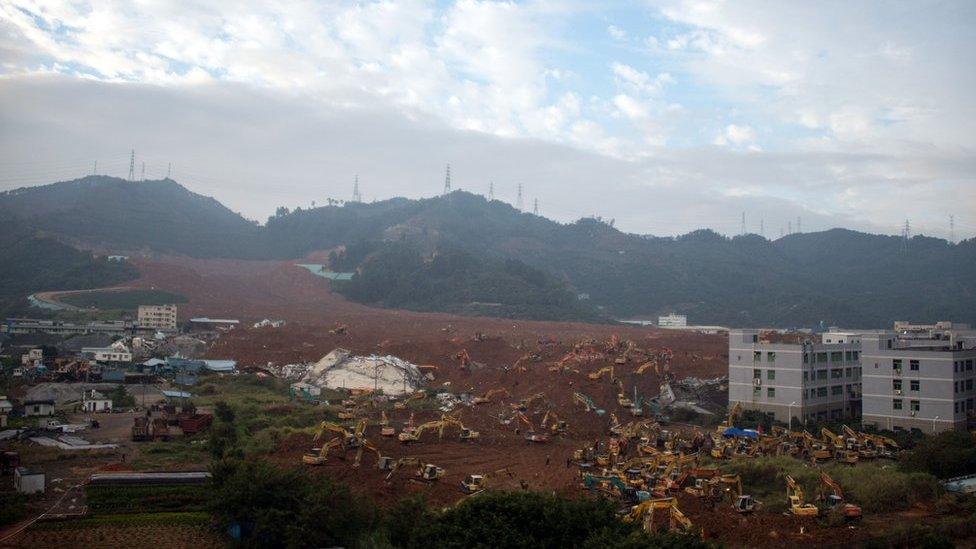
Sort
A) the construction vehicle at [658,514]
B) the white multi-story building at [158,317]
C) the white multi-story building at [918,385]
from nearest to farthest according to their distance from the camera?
the construction vehicle at [658,514], the white multi-story building at [918,385], the white multi-story building at [158,317]

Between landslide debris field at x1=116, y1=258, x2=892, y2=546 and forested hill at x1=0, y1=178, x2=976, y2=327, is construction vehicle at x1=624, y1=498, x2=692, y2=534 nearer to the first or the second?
landslide debris field at x1=116, y1=258, x2=892, y2=546

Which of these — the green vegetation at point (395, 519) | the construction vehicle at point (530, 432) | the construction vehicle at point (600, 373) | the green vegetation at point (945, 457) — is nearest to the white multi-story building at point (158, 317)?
the construction vehicle at point (600, 373)

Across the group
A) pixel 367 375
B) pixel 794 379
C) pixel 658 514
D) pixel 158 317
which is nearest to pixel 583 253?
pixel 158 317

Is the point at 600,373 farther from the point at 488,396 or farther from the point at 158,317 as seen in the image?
the point at 158,317

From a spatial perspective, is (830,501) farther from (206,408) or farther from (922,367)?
(206,408)

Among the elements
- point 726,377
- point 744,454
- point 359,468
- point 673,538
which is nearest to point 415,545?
point 673,538

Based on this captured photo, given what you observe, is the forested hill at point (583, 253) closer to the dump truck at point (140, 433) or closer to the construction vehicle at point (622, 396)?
the construction vehicle at point (622, 396)
